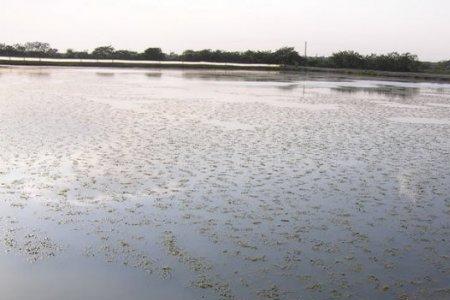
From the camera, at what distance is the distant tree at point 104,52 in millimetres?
106875

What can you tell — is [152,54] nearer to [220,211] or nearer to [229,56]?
[229,56]

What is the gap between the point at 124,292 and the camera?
269 inches

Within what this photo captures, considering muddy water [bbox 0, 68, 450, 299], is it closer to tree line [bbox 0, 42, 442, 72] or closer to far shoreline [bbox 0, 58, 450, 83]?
far shoreline [bbox 0, 58, 450, 83]

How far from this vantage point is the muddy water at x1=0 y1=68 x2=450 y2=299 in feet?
23.8

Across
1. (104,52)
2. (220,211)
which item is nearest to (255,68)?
(104,52)

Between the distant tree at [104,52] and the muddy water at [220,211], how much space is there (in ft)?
293

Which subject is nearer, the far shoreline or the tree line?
the far shoreline

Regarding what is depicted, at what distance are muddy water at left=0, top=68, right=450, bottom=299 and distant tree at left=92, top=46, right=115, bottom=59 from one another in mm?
89442

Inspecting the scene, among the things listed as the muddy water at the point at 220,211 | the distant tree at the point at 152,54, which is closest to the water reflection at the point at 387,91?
the muddy water at the point at 220,211

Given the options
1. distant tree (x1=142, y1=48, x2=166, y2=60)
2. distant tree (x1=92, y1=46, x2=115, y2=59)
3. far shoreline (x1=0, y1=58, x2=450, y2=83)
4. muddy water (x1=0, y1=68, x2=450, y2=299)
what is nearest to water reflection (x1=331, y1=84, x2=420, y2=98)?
muddy water (x1=0, y1=68, x2=450, y2=299)

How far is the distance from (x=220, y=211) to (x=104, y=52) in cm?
10347

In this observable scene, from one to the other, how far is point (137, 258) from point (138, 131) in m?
12.2

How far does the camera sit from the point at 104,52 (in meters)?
108

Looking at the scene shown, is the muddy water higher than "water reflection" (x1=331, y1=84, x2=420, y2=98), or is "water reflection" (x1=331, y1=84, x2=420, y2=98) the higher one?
"water reflection" (x1=331, y1=84, x2=420, y2=98)
